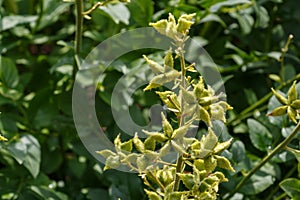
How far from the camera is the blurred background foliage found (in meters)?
1.15

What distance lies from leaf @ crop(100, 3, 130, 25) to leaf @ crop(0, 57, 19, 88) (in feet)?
0.78

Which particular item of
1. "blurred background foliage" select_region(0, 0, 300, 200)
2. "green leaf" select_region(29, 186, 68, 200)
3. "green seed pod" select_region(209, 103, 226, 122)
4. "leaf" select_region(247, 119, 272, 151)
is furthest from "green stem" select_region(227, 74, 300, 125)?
"green seed pod" select_region(209, 103, 226, 122)

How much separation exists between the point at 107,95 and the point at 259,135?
32 cm

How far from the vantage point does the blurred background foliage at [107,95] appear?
3.77ft

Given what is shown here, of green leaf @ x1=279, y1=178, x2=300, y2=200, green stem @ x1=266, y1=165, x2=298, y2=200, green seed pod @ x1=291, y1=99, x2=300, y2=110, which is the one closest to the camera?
green seed pod @ x1=291, y1=99, x2=300, y2=110

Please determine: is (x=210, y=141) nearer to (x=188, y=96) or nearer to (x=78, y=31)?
(x=188, y=96)

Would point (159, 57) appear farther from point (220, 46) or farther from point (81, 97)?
point (220, 46)

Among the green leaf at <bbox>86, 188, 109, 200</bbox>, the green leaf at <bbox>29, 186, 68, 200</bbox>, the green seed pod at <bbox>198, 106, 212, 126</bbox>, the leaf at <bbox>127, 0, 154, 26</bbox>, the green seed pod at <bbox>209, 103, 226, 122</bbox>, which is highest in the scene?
the green seed pod at <bbox>198, 106, 212, 126</bbox>

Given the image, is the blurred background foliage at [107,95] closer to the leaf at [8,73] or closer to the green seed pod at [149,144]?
the leaf at [8,73]

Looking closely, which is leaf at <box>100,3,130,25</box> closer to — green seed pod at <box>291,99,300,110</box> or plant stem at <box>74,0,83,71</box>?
plant stem at <box>74,0,83,71</box>

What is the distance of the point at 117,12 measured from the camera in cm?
122

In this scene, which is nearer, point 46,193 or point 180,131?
point 180,131

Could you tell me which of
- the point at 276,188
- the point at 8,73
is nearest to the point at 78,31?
the point at 8,73

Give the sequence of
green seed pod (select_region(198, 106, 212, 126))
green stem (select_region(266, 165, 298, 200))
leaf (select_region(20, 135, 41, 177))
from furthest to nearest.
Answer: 1. green stem (select_region(266, 165, 298, 200))
2. leaf (select_region(20, 135, 41, 177))
3. green seed pod (select_region(198, 106, 212, 126))
